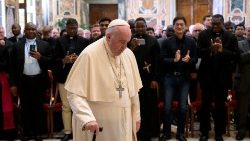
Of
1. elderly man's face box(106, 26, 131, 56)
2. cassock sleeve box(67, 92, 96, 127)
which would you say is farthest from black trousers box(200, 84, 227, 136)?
cassock sleeve box(67, 92, 96, 127)

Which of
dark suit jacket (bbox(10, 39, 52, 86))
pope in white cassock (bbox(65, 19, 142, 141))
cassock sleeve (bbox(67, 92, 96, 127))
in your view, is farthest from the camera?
dark suit jacket (bbox(10, 39, 52, 86))

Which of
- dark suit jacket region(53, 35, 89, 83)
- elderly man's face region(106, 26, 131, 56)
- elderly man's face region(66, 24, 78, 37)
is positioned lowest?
dark suit jacket region(53, 35, 89, 83)

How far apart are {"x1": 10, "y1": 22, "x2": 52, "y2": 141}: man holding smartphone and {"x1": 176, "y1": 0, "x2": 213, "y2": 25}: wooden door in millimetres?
11136

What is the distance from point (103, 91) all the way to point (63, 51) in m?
3.28

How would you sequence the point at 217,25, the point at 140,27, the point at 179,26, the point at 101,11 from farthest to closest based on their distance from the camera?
the point at 101,11
the point at 140,27
the point at 179,26
the point at 217,25

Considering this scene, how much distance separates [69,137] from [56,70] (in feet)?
3.68

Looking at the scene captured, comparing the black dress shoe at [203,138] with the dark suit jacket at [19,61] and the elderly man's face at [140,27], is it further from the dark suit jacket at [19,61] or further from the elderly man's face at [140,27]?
the dark suit jacket at [19,61]

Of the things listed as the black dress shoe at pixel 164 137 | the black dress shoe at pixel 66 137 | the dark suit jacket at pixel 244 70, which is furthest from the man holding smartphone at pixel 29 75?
the dark suit jacket at pixel 244 70

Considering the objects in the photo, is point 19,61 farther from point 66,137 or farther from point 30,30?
point 66,137

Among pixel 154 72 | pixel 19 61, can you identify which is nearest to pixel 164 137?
pixel 154 72

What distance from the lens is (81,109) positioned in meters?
3.59

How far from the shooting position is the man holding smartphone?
7035mm

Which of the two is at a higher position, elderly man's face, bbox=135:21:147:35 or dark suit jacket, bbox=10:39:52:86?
elderly man's face, bbox=135:21:147:35

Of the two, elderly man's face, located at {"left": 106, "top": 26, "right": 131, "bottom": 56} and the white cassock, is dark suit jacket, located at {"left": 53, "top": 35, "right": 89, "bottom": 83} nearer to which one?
the white cassock
